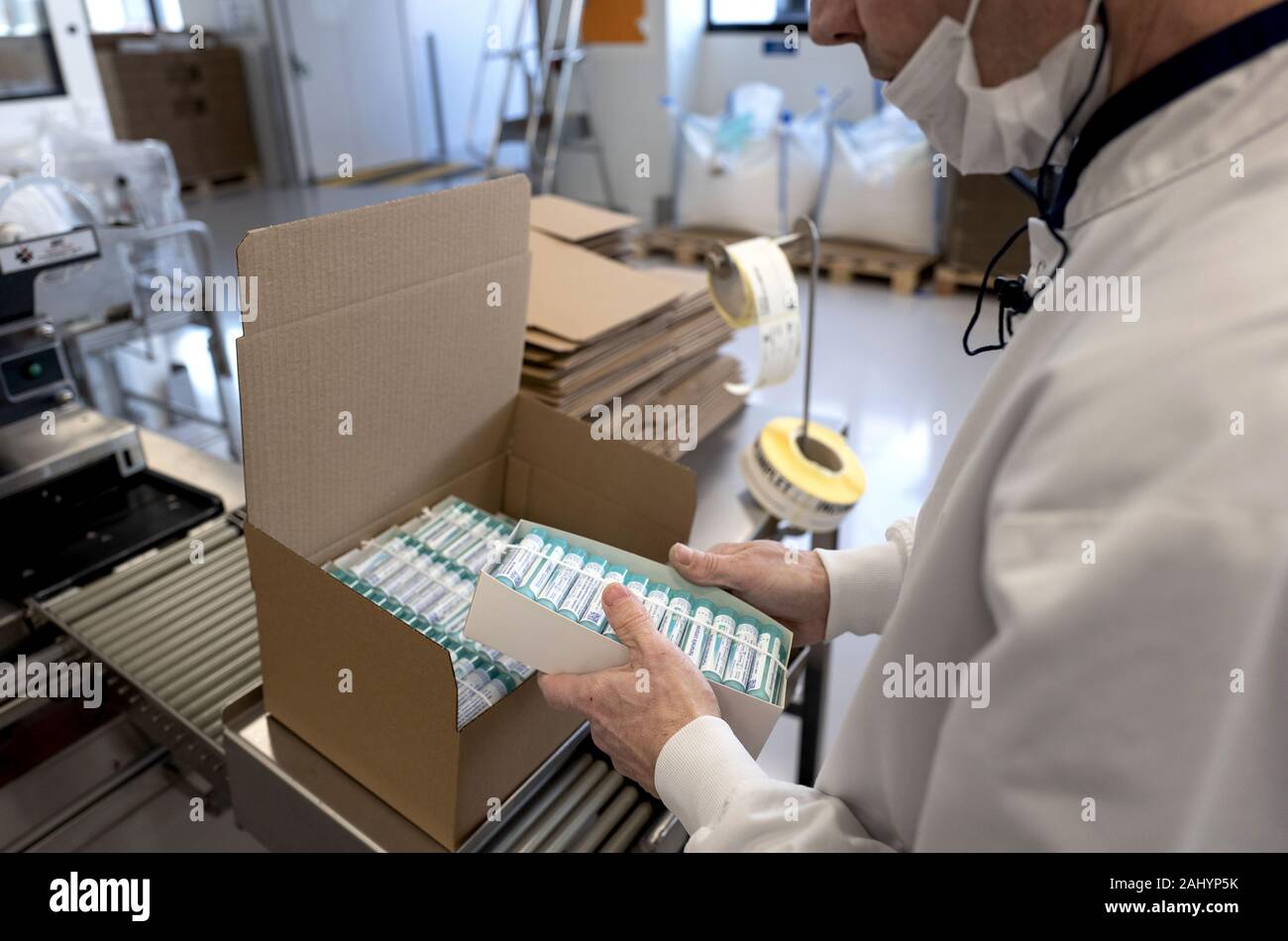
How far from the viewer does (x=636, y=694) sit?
783mm

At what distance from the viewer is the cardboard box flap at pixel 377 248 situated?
777mm

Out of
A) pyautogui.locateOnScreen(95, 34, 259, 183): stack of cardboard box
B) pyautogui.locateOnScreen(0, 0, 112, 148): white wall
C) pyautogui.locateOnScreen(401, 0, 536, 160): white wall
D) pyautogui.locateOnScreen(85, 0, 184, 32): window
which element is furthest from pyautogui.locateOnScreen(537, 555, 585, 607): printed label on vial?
pyautogui.locateOnScreen(85, 0, 184, 32): window

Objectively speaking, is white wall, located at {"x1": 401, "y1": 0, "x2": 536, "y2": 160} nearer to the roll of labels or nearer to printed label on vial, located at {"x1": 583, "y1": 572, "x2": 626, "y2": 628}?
the roll of labels

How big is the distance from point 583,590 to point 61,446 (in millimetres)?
1005

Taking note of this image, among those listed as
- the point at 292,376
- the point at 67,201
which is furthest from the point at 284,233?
the point at 67,201

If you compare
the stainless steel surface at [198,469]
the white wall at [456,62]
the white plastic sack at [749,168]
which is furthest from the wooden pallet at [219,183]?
the stainless steel surface at [198,469]

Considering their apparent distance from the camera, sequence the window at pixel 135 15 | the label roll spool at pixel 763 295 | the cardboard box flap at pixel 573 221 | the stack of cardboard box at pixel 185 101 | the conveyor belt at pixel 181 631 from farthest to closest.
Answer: the window at pixel 135 15 < the stack of cardboard box at pixel 185 101 < the cardboard box flap at pixel 573 221 < the label roll spool at pixel 763 295 < the conveyor belt at pixel 181 631

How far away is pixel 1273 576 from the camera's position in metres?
0.47

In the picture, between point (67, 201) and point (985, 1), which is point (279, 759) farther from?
point (67, 201)

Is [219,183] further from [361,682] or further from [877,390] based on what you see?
[361,682]

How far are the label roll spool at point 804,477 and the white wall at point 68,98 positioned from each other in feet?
11.6

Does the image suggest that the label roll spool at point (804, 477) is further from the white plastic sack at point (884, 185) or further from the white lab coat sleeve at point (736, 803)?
the white plastic sack at point (884, 185)

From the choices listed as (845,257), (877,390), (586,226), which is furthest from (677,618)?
(845,257)
